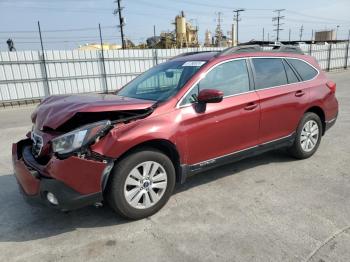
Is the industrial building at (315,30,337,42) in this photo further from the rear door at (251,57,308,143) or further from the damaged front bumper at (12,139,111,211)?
the damaged front bumper at (12,139,111,211)

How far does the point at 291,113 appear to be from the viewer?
466 centimetres

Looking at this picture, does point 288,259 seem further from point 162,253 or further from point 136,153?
point 136,153

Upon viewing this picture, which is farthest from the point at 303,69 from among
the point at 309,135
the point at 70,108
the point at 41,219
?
the point at 41,219

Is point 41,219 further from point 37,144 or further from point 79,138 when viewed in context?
point 79,138

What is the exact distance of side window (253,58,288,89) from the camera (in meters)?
4.38

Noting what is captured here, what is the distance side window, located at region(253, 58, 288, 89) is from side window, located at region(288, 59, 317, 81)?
31 centimetres

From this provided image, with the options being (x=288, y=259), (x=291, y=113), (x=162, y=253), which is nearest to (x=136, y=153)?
(x=162, y=253)

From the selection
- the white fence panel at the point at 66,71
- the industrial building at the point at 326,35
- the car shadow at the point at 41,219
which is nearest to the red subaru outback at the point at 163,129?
the car shadow at the point at 41,219

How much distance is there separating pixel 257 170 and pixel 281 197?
932 millimetres

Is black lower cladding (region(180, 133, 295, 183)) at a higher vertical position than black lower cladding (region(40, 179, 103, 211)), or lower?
lower

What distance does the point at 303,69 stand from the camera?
16.4ft

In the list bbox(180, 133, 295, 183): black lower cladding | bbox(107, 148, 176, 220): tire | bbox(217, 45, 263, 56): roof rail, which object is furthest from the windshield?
bbox(180, 133, 295, 183): black lower cladding

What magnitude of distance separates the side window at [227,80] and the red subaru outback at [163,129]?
0.01m

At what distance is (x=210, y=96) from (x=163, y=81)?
90 centimetres
